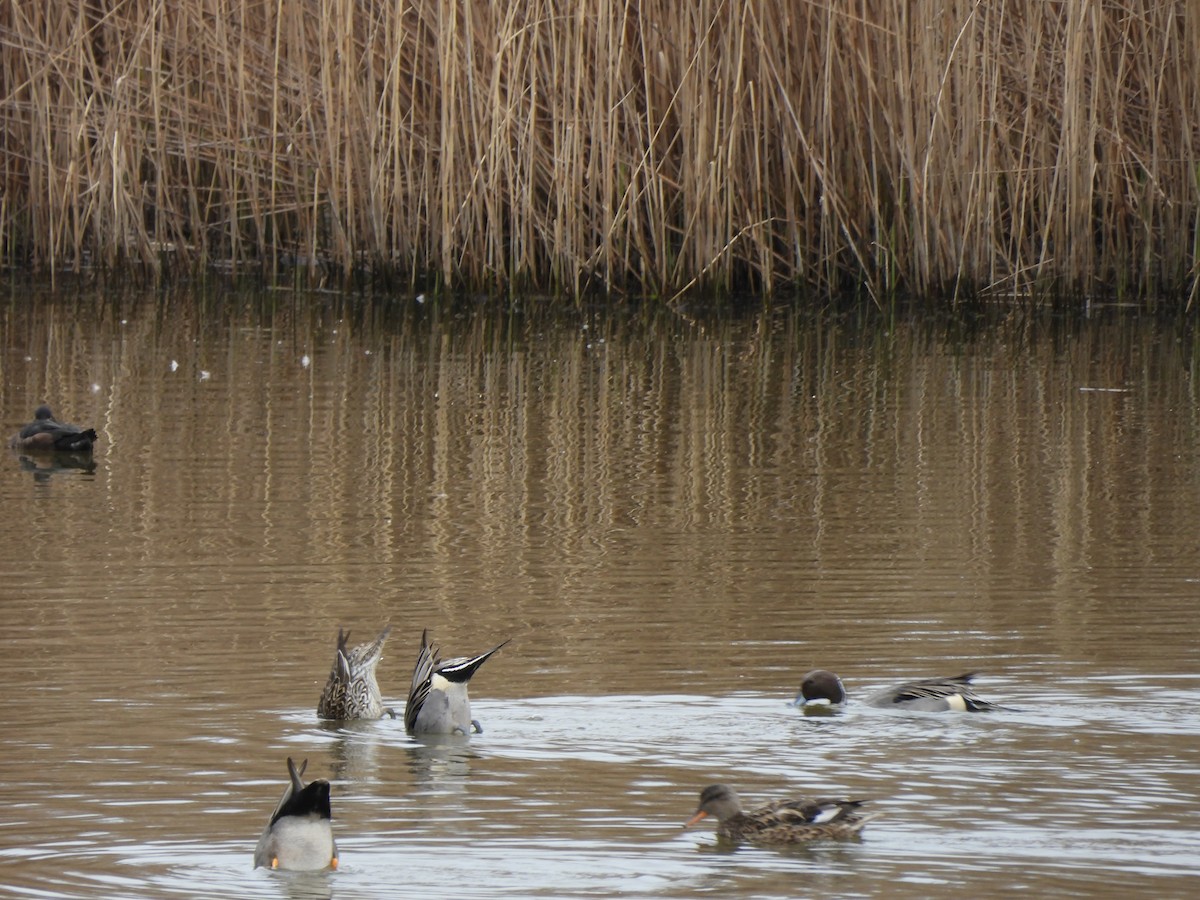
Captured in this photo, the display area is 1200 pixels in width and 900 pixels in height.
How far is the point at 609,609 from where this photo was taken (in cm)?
772

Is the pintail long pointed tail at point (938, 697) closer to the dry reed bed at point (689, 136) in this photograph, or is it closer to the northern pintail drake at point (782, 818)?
the northern pintail drake at point (782, 818)

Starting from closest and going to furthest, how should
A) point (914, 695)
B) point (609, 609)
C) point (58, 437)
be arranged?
point (914, 695) → point (609, 609) → point (58, 437)

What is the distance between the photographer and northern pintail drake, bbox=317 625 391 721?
21.0 feet

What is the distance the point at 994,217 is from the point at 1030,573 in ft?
25.8

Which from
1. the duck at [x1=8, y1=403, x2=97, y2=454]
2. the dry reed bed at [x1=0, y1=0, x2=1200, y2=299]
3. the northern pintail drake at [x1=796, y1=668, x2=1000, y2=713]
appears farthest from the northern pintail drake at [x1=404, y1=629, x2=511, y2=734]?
the dry reed bed at [x1=0, y1=0, x2=1200, y2=299]

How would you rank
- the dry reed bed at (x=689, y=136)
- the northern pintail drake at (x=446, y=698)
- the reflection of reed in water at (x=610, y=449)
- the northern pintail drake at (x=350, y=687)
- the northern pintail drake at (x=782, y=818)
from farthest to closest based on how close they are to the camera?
the dry reed bed at (x=689, y=136)
the reflection of reed in water at (x=610, y=449)
the northern pintail drake at (x=350, y=687)
the northern pintail drake at (x=446, y=698)
the northern pintail drake at (x=782, y=818)

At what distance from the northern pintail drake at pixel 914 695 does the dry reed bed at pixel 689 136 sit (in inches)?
364

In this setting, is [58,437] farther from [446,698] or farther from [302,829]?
[302,829]

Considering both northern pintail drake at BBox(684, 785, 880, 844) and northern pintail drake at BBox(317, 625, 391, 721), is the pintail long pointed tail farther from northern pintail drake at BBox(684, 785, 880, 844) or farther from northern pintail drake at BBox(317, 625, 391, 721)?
northern pintail drake at BBox(317, 625, 391, 721)

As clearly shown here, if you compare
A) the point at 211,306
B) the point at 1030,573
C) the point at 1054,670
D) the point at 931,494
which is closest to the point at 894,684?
the point at 1054,670

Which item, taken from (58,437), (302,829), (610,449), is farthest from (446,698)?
(58,437)

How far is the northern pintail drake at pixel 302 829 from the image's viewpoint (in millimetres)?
4781

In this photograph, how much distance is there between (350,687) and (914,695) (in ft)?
5.17

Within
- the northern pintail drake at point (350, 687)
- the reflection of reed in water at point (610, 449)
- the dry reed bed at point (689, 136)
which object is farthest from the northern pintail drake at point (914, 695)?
the dry reed bed at point (689, 136)
